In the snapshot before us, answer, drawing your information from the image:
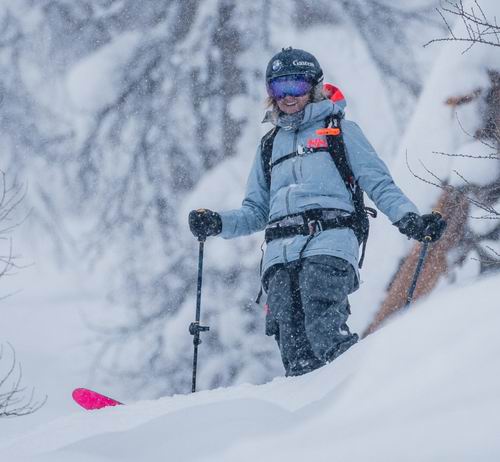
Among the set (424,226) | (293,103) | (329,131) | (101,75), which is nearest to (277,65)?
(293,103)

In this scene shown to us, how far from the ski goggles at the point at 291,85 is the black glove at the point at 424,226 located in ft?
3.00

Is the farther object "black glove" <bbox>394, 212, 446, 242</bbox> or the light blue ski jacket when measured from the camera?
the light blue ski jacket

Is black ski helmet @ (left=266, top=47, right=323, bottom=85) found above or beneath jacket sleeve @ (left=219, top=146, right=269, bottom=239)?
above

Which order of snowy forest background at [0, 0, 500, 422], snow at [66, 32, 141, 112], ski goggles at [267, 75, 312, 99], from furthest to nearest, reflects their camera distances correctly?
snow at [66, 32, 141, 112] → snowy forest background at [0, 0, 500, 422] → ski goggles at [267, 75, 312, 99]

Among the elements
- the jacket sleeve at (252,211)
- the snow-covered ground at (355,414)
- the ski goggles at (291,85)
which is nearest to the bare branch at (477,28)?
the ski goggles at (291,85)

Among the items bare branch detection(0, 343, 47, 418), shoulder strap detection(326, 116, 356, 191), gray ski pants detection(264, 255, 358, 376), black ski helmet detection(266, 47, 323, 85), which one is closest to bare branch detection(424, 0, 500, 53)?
black ski helmet detection(266, 47, 323, 85)

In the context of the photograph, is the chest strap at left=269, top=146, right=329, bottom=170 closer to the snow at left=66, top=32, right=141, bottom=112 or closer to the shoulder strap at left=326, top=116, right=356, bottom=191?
the shoulder strap at left=326, top=116, right=356, bottom=191

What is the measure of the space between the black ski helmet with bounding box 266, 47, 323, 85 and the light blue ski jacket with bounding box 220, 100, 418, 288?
0.61 feet

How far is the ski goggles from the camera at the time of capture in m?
3.48

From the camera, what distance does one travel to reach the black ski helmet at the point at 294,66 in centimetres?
349

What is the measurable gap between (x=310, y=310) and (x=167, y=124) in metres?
6.27

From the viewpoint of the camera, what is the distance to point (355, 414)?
1.91 meters

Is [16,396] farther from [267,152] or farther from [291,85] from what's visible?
[291,85]

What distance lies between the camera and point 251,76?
8.84 metres
